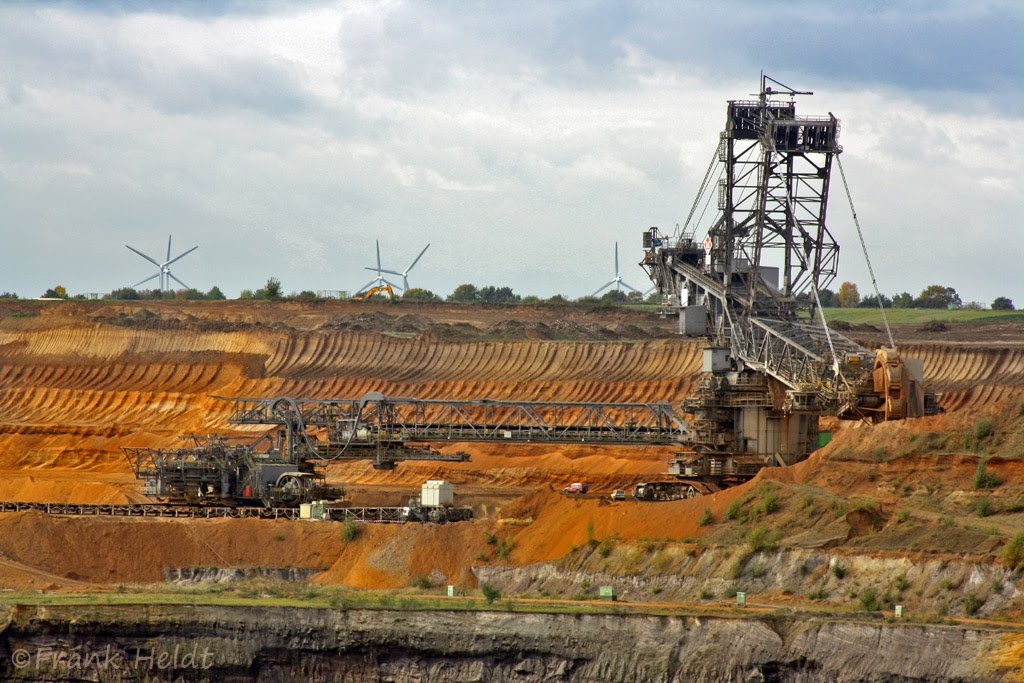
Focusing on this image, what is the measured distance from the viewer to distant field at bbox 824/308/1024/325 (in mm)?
175375

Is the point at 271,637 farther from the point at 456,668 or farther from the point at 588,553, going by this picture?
the point at 588,553

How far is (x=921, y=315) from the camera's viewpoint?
183250 mm

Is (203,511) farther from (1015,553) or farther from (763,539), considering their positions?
(1015,553)

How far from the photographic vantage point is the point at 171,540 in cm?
7681

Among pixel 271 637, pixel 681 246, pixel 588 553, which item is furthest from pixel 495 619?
pixel 681 246

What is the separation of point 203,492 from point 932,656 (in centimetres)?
4328

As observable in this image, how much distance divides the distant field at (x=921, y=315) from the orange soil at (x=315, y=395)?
39.8m

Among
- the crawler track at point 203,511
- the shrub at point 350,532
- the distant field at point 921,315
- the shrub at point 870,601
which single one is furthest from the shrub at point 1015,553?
the distant field at point 921,315

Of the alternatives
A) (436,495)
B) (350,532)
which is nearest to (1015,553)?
(350,532)

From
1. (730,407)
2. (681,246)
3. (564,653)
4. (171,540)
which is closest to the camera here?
(564,653)

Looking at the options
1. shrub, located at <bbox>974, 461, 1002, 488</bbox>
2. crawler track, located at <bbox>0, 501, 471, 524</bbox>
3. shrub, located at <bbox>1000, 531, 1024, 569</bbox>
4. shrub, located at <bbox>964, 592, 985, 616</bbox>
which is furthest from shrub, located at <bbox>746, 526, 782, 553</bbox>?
crawler track, located at <bbox>0, 501, 471, 524</bbox>

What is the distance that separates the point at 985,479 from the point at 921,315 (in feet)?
397

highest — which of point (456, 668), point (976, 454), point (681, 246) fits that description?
point (681, 246)

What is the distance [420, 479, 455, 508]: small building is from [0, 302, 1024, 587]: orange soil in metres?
5.74
